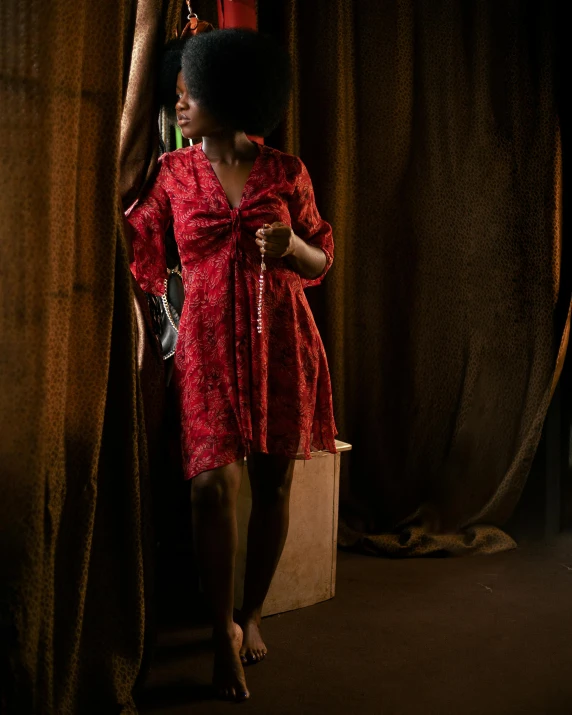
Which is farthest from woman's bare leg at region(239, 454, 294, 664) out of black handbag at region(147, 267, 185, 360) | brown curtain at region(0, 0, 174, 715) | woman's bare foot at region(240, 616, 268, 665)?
black handbag at region(147, 267, 185, 360)

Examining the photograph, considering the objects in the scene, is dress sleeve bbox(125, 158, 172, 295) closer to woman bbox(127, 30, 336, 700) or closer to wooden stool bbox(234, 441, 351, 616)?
woman bbox(127, 30, 336, 700)

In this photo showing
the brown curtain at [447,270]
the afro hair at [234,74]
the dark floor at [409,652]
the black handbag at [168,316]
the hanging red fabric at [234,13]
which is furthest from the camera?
the brown curtain at [447,270]

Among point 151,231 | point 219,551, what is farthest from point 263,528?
point 151,231

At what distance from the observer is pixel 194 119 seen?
1881 mm

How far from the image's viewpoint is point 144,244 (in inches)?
75.1

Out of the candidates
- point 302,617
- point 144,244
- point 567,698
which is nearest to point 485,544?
point 302,617

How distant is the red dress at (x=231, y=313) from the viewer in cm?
182

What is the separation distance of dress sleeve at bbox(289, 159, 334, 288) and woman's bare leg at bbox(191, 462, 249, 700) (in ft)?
1.88

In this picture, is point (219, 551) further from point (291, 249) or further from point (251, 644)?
point (291, 249)

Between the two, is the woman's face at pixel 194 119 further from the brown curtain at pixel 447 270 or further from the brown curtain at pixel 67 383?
the brown curtain at pixel 447 270

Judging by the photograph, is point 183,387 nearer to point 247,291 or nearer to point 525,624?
point 247,291

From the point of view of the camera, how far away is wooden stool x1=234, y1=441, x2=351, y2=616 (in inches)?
89.7

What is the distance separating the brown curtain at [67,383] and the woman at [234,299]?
6.9 inches

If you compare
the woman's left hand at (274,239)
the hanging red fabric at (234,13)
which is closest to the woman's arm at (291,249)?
the woman's left hand at (274,239)
